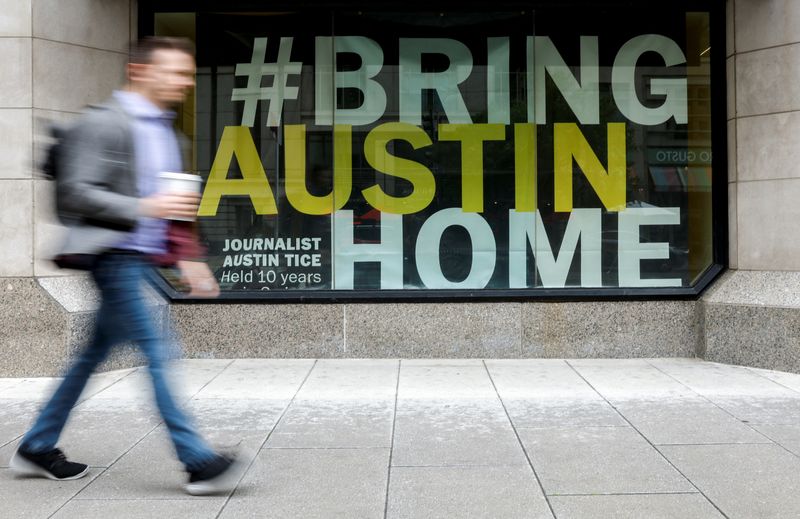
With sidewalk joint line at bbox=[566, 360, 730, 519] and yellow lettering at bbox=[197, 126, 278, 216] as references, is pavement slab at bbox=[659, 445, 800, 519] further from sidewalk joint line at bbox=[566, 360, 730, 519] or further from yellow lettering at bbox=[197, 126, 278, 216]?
yellow lettering at bbox=[197, 126, 278, 216]

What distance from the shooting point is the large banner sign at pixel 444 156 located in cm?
841

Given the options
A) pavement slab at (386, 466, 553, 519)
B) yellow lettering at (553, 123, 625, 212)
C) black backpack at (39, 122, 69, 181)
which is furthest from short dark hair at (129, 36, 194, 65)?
yellow lettering at (553, 123, 625, 212)

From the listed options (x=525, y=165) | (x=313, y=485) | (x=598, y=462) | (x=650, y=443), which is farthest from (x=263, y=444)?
(x=525, y=165)

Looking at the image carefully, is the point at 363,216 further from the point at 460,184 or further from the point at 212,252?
the point at 212,252

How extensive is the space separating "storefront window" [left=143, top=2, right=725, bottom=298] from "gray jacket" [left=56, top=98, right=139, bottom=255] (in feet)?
14.9

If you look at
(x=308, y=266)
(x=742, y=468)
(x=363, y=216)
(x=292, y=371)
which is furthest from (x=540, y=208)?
(x=742, y=468)

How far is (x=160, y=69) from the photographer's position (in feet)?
13.0

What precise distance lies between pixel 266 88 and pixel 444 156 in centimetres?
203

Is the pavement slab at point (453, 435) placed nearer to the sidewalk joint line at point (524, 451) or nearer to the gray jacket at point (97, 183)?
the sidewalk joint line at point (524, 451)

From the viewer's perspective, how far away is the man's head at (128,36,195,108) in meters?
3.97

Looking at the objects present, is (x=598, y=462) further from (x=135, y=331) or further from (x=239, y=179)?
(x=239, y=179)

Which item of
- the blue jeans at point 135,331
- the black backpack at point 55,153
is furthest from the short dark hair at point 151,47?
the blue jeans at point 135,331

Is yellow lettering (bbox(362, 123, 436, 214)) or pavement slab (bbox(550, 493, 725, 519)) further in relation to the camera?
yellow lettering (bbox(362, 123, 436, 214))

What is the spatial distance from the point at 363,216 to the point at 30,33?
358cm
